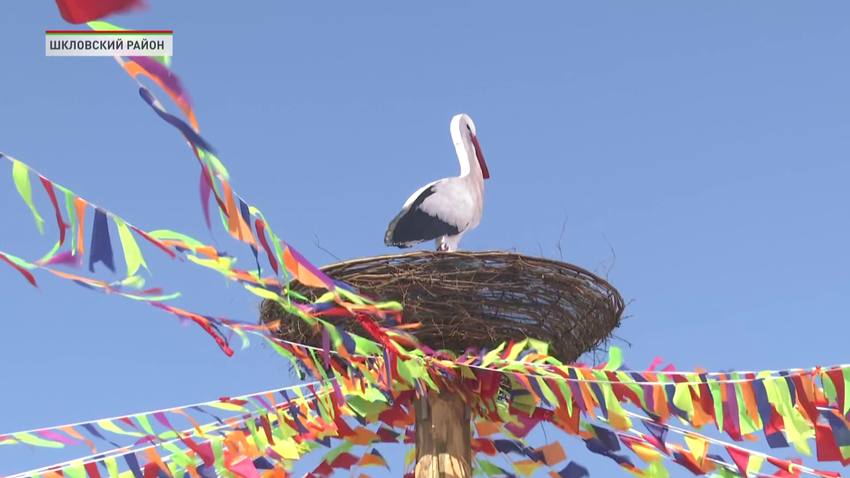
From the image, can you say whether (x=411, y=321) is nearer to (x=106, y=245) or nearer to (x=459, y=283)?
(x=459, y=283)

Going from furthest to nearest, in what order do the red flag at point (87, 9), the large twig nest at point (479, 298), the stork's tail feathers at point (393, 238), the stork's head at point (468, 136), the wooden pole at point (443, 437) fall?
the stork's head at point (468, 136), the stork's tail feathers at point (393, 238), the wooden pole at point (443, 437), the large twig nest at point (479, 298), the red flag at point (87, 9)

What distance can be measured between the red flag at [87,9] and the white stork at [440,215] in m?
3.52

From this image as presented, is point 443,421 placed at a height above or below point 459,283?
below

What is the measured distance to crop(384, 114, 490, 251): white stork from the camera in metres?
5.70

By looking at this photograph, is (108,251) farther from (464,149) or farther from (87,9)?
(464,149)

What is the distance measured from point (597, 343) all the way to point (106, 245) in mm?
3130

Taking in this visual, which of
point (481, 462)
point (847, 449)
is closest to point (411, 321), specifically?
point (481, 462)

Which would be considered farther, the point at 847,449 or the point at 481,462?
the point at 481,462

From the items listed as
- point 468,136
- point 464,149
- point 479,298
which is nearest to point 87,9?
point 479,298

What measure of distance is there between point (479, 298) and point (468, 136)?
1.67 metres

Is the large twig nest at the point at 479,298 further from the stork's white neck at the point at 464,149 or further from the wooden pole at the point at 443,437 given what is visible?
the stork's white neck at the point at 464,149

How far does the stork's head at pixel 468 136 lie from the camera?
647 centimetres

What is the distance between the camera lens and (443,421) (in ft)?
17.7

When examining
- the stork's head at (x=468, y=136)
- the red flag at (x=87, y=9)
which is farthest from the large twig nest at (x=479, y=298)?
the red flag at (x=87, y=9)
